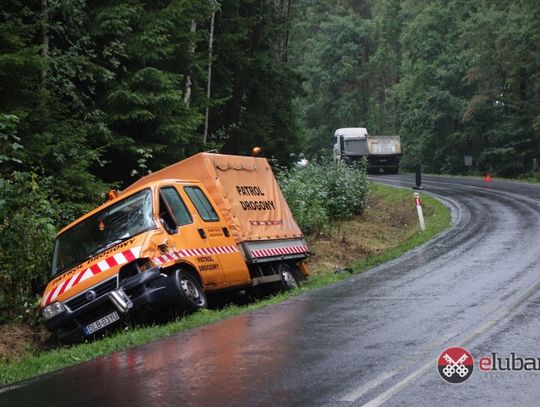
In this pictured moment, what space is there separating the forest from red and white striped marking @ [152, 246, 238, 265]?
219 cm

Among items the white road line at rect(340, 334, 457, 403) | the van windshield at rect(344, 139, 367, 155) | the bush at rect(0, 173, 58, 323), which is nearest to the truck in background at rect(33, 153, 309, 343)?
the bush at rect(0, 173, 58, 323)

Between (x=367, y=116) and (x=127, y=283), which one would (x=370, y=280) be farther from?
(x=367, y=116)

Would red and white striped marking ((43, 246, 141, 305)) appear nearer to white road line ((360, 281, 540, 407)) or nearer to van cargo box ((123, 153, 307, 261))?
van cargo box ((123, 153, 307, 261))

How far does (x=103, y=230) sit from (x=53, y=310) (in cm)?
151

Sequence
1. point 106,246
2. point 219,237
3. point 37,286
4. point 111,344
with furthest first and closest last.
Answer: point 219,237
point 37,286
point 106,246
point 111,344

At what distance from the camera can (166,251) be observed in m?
9.87

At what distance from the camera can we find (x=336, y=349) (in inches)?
283

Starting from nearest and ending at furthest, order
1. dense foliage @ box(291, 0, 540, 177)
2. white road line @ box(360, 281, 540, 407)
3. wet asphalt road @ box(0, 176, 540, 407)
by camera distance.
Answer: white road line @ box(360, 281, 540, 407), wet asphalt road @ box(0, 176, 540, 407), dense foliage @ box(291, 0, 540, 177)

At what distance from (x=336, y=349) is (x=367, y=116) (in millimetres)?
74827

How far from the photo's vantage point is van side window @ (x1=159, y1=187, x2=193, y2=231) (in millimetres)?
10469

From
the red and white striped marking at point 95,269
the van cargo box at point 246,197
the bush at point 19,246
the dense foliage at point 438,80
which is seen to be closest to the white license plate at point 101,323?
the red and white striped marking at point 95,269

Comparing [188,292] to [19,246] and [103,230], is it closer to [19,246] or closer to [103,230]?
[103,230]

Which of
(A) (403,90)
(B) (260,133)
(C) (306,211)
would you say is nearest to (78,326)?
(C) (306,211)

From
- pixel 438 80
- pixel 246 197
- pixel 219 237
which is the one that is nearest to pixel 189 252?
pixel 219 237
